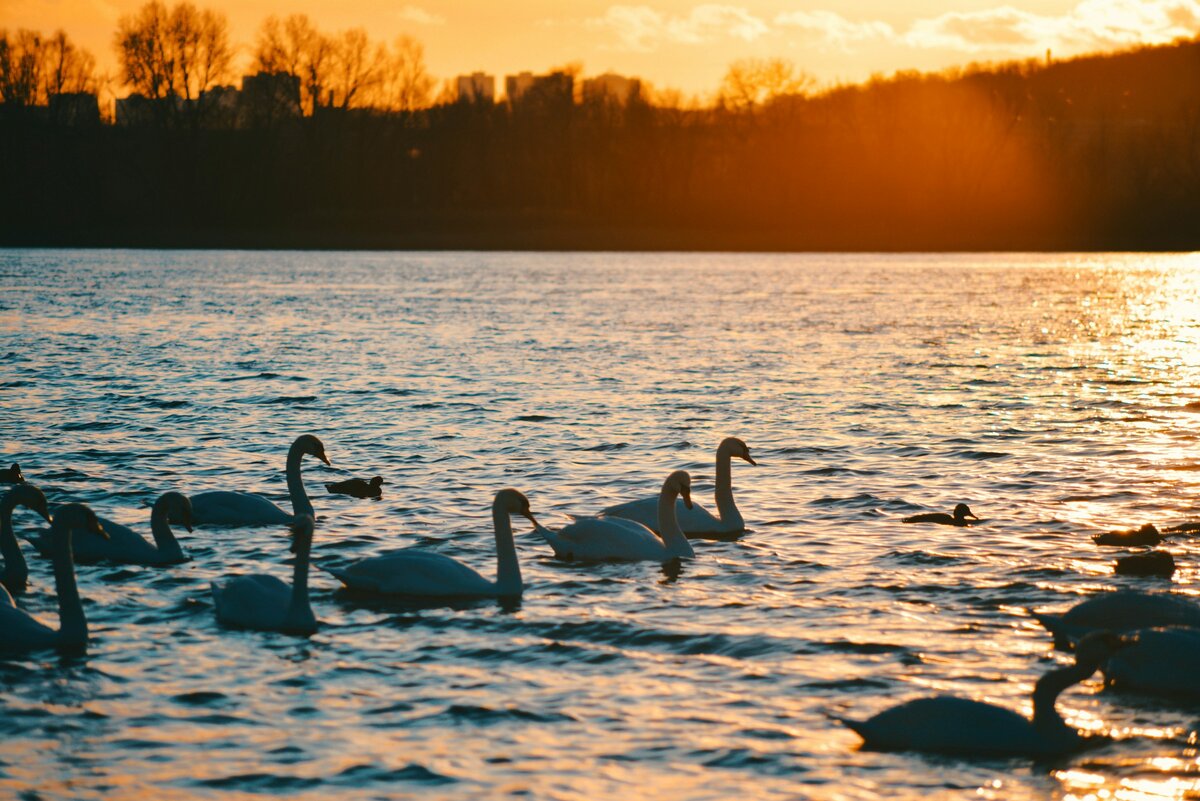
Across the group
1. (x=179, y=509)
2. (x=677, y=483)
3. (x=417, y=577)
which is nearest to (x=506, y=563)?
(x=417, y=577)

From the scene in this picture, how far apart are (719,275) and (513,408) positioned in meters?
47.1

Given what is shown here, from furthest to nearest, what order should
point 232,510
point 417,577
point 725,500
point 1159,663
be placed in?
point 232,510 < point 725,500 < point 417,577 < point 1159,663

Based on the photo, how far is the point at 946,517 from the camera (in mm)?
14305

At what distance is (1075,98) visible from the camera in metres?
192

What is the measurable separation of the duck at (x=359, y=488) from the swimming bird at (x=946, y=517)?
5.34m

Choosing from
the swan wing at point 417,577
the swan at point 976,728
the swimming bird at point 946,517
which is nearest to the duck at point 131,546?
the swan wing at point 417,577

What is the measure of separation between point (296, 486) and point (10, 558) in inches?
135

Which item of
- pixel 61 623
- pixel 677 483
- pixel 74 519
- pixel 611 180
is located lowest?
pixel 61 623

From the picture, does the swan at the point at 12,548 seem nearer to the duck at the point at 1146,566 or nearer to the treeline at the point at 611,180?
the duck at the point at 1146,566

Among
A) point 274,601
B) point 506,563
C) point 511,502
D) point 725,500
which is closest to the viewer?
point 274,601

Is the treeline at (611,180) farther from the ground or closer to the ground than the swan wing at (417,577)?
farther from the ground

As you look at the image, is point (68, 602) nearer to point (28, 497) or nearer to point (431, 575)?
point (28, 497)

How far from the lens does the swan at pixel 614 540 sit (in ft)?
41.4

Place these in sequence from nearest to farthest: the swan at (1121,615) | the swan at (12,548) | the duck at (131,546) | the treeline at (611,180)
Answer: the swan at (1121,615) < the swan at (12,548) < the duck at (131,546) < the treeline at (611,180)
